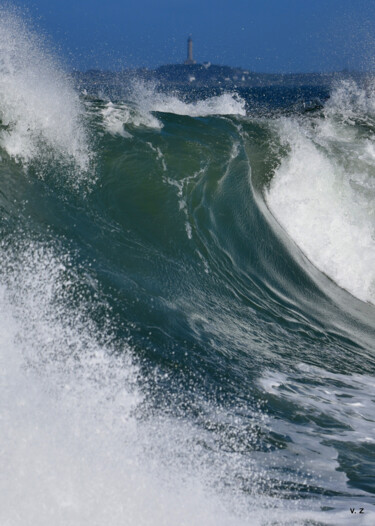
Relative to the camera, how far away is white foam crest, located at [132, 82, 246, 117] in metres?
9.93

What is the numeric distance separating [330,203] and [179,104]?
3595 mm

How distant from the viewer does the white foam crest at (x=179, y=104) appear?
9930mm

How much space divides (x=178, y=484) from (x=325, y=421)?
4.83 feet

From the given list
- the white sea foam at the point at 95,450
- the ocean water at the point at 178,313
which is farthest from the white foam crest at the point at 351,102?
the white sea foam at the point at 95,450

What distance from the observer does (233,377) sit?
4332mm

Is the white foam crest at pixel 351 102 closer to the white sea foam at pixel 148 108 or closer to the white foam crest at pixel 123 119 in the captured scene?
the white sea foam at pixel 148 108

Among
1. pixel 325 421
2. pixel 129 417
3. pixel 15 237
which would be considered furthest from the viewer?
pixel 15 237

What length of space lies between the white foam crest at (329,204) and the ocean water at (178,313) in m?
0.03

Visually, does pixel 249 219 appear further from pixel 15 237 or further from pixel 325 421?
pixel 325 421

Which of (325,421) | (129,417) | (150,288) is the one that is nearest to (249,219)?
(150,288)

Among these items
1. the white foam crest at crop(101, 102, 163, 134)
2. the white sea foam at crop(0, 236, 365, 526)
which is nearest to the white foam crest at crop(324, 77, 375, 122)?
the white foam crest at crop(101, 102, 163, 134)

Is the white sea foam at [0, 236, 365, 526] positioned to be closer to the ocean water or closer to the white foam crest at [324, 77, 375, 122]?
the ocean water

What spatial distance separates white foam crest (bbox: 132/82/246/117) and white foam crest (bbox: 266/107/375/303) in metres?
1.60

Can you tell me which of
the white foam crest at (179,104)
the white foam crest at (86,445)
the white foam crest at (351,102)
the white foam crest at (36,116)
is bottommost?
the white foam crest at (86,445)
